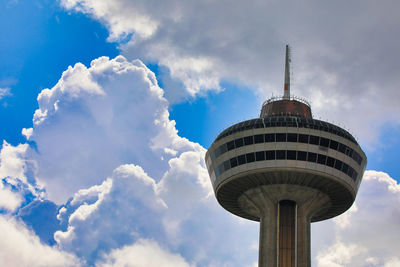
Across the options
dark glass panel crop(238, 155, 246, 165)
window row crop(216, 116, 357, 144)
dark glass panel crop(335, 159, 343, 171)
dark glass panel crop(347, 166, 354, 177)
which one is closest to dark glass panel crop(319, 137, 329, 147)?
window row crop(216, 116, 357, 144)

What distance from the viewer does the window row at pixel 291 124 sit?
86.8m

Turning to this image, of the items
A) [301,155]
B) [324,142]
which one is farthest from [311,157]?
[324,142]

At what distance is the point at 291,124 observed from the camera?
8669 cm

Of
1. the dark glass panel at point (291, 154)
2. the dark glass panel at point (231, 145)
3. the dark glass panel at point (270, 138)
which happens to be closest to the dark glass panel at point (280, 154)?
the dark glass panel at point (291, 154)

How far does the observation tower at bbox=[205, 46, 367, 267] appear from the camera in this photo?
84.9m

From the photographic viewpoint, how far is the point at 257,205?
89688mm

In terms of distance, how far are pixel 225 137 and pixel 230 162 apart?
14.2 feet

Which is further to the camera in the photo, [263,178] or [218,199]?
[218,199]

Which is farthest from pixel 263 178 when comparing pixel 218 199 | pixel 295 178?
pixel 218 199

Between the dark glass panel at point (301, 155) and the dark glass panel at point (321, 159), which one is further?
the dark glass panel at point (321, 159)

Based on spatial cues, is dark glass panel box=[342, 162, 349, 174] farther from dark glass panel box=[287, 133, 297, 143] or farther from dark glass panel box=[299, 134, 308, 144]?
dark glass panel box=[287, 133, 297, 143]

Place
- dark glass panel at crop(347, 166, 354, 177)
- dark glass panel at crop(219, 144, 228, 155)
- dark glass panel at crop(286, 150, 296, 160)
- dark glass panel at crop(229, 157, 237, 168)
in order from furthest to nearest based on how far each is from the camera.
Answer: dark glass panel at crop(219, 144, 228, 155)
dark glass panel at crop(229, 157, 237, 168)
dark glass panel at crop(347, 166, 354, 177)
dark glass panel at crop(286, 150, 296, 160)

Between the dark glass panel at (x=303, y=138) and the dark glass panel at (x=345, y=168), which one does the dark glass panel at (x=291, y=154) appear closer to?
the dark glass panel at (x=303, y=138)

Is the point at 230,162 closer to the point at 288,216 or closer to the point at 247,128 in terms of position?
the point at 247,128
